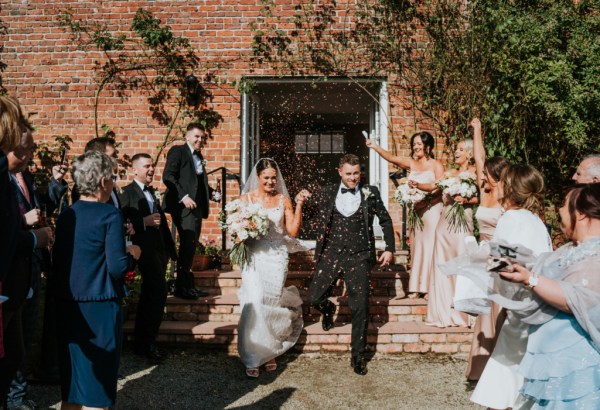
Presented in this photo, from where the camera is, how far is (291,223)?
5.48 metres

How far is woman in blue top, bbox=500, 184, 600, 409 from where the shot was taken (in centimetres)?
250

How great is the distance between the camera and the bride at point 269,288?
202 inches

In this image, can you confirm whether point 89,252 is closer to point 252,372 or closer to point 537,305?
point 252,372

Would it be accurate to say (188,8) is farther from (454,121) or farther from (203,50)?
(454,121)

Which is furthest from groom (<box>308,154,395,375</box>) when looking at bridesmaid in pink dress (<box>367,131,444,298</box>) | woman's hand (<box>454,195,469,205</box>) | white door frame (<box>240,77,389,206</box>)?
white door frame (<box>240,77,389,206</box>)

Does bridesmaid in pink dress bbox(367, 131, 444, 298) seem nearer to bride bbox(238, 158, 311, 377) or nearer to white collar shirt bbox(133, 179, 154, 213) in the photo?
bride bbox(238, 158, 311, 377)

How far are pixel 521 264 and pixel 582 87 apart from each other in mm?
5481

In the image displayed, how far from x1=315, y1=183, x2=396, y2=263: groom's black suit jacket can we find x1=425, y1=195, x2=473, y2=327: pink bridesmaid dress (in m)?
0.91

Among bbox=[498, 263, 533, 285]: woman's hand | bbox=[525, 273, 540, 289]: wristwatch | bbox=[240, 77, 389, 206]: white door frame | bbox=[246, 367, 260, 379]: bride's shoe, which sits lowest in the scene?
bbox=[246, 367, 260, 379]: bride's shoe

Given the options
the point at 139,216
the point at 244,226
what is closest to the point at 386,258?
the point at 244,226

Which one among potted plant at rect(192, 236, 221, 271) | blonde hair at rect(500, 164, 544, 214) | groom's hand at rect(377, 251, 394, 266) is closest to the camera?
blonde hair at rect(500, 164, 544, 214)

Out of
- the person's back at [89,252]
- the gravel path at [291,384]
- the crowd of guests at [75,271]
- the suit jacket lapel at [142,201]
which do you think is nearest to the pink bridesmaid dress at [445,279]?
the gravel path at [291,384]

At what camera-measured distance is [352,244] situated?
533 cm

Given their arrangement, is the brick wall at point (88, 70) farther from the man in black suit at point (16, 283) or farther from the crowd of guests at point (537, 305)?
the man in black suit at point (16, 283)
